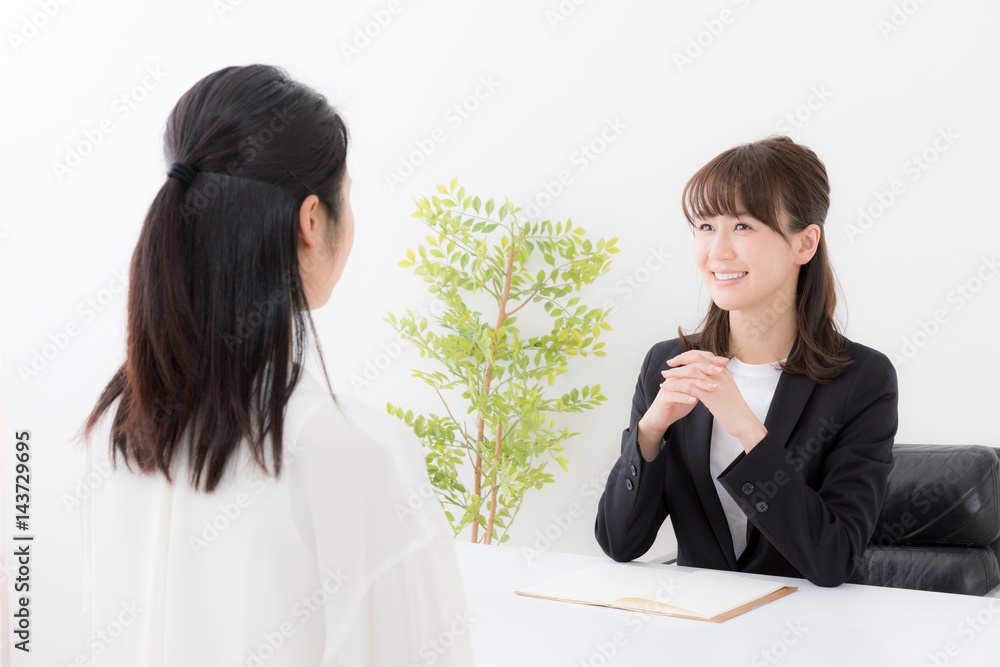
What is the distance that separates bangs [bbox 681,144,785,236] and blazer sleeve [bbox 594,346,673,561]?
0.53m

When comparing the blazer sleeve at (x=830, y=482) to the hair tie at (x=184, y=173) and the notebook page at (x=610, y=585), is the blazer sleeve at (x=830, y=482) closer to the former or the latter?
the notebook page at (x=610, y=585)

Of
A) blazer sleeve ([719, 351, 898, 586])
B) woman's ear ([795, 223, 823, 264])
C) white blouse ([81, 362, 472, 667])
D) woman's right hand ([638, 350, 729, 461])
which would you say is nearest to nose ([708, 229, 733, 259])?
woman's ear ([795, 223, 823, 264])

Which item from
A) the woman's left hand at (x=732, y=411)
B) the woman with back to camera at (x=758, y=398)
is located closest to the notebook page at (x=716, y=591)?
the woman with back to camera at (x=758, y=398)

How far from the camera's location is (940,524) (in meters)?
1.99

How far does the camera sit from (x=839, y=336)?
6.08ft

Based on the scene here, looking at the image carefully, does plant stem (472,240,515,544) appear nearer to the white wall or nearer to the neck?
the white wall

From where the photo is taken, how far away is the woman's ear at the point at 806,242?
182 cm

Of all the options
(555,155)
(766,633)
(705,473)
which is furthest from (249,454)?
(555,155)

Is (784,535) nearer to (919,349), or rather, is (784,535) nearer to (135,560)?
(135,560)

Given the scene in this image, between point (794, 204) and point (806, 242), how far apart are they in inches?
4.2

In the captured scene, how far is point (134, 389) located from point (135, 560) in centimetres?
19

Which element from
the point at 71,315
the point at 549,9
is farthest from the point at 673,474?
the point at 71,315

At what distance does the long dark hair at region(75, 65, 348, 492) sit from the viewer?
77 cm

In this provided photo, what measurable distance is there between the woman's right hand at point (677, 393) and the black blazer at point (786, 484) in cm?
4
